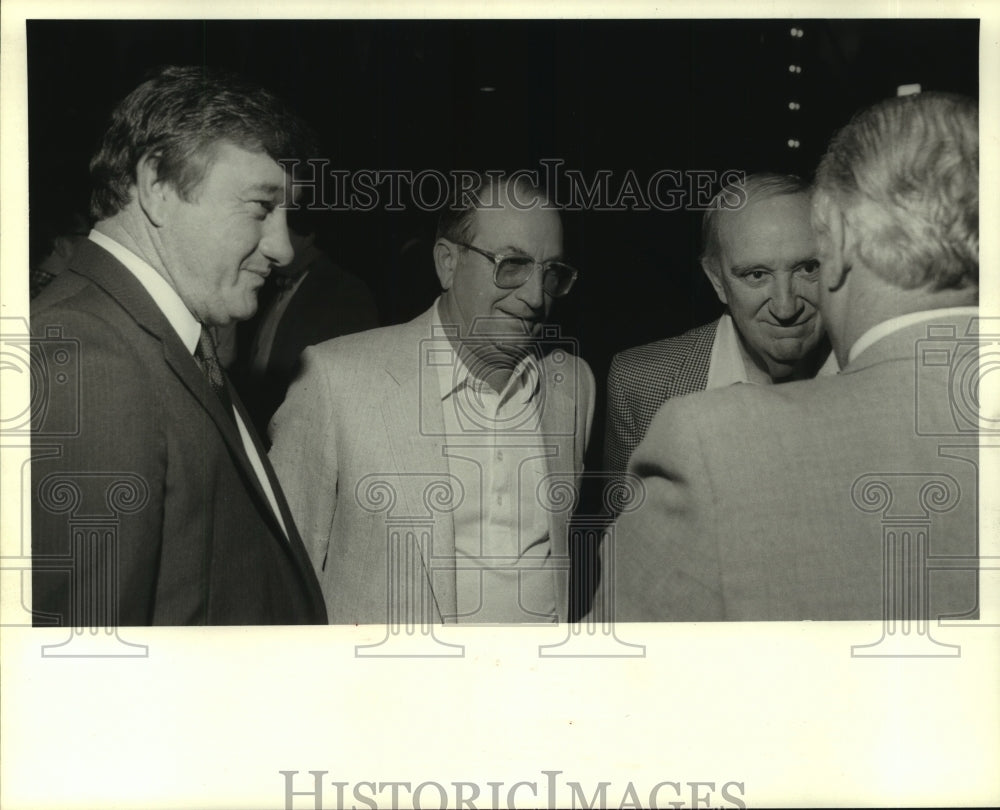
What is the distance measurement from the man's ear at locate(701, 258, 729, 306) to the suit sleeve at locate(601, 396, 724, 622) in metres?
0.41

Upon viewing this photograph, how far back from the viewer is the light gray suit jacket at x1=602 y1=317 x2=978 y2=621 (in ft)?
18.7

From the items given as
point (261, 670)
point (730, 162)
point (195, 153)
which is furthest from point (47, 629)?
point (730, 162)

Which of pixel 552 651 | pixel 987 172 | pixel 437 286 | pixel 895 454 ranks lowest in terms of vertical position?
pixel 552 651

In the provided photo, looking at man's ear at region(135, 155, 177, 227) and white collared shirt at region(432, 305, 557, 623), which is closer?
man's ear at region(135, 155, 177, 227)

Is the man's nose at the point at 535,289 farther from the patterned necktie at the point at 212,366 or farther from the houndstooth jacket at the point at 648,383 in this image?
the patterned necktie at the point at 212,366

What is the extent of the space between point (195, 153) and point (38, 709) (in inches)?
81.0

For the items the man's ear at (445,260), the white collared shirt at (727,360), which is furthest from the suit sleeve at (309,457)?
the white collared shirt at (727,360)

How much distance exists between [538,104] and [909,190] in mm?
1366

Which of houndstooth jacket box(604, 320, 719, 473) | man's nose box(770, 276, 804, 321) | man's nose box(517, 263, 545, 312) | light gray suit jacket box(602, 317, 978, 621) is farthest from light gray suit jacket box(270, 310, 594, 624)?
man's nose box(770, 276, 804, 321)

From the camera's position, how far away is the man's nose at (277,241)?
5.71 metres

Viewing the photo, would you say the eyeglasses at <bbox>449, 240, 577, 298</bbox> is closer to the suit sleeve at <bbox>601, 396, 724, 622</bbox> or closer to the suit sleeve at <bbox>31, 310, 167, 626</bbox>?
the suit sleeve at <bbox>601, 396, 724, 622</bbox>

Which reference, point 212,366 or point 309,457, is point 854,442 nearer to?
point 309,457

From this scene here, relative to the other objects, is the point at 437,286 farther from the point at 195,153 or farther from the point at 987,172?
the point at 987,172

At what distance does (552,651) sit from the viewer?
5.75 meters
